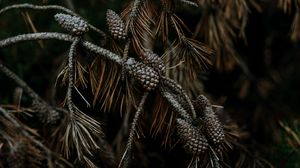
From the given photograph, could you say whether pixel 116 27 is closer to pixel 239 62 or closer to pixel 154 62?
pixel 154 62

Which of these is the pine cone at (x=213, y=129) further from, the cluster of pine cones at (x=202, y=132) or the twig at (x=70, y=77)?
the twig at (x=70, y=77)

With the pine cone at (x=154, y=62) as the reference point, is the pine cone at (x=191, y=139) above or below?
below

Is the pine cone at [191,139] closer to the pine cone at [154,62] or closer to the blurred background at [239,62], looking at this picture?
the pine cone at [154,62]

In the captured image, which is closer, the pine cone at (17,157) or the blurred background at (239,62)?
the pine cone at (17,157)

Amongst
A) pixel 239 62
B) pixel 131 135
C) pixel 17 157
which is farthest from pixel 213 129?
pixel 239 62

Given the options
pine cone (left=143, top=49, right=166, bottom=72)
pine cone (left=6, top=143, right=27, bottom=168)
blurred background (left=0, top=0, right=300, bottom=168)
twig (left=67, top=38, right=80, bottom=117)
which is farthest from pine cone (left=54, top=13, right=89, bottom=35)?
blurred background (left=0, top=0, right=300, bottom=168)

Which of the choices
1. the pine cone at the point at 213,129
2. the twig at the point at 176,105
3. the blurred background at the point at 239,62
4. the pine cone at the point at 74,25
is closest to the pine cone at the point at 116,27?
the pine cone at the point at 74,25

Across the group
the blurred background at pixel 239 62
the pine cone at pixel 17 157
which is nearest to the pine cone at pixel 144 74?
the pine cone at pixel 17 157

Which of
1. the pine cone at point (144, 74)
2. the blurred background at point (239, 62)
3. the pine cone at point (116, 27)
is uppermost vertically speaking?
the pine cone at point (116, 27)
